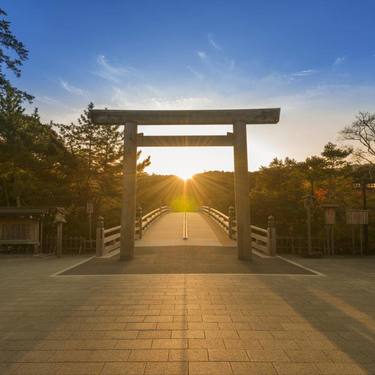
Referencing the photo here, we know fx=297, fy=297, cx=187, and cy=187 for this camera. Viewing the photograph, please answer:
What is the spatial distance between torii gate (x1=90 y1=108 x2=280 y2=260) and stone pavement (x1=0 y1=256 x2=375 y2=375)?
298 cm

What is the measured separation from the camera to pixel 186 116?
10781 millimetres

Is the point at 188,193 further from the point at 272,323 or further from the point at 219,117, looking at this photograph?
the point at 272,323

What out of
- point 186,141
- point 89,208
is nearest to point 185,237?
point 89,208

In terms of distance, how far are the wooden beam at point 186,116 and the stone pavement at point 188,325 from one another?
573cm

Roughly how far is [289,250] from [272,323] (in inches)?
344

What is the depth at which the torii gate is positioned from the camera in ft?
34.3

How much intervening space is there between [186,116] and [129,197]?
3.57 meters

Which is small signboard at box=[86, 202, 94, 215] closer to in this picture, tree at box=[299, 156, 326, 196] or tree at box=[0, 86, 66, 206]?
tree at box=[0, 86, 66, 206]

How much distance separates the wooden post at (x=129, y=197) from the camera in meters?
10.5

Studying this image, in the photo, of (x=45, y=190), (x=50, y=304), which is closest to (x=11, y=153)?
(x=45, y=190)

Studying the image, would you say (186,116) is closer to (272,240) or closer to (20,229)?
(272,240)

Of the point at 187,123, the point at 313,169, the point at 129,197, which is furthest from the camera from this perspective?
the point at 313,169

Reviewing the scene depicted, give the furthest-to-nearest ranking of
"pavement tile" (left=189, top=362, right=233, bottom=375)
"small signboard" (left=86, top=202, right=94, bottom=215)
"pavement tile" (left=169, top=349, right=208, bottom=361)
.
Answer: "small signboard" (left=86, top=202, right=94, bottom=215)
"pavement tile" (left=169, top=349, right=208, bottom=361)
"pavement tile" (left=189, top=362, right=233, bottom=375)

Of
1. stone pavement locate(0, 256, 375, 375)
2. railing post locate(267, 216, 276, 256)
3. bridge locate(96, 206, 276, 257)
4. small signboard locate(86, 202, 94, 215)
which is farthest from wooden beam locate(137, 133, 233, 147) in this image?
stone pavement locate(0, 256, 375, 375)
